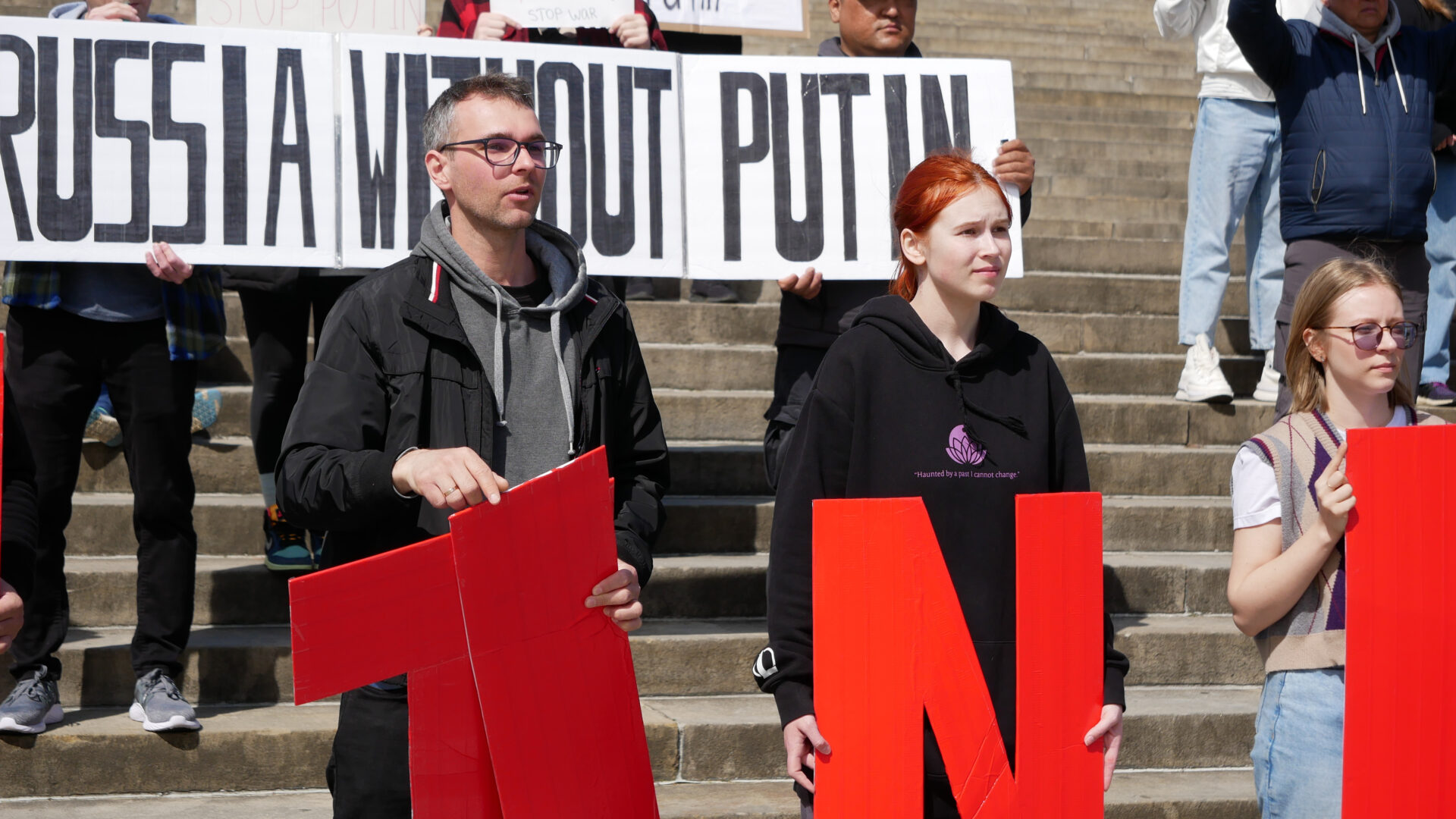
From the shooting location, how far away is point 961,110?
4.70 meters

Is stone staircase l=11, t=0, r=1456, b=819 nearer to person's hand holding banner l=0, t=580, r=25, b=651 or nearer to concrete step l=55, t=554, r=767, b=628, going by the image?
concrete step l=55, t=554, r=767, b=628

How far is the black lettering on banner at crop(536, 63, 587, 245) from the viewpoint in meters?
4.66

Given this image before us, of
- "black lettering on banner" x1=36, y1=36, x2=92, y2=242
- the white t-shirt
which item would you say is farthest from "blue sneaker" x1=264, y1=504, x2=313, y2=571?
the white t-shirt

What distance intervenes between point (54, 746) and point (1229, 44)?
17.2 ft

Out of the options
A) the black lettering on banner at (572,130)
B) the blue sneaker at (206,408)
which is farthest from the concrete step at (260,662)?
the black lettering on banner at (572,130)

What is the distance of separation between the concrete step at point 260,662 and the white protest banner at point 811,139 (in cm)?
119

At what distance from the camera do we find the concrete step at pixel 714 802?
3.90 meters

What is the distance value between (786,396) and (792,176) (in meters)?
0.92

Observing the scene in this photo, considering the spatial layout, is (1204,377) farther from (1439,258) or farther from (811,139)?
(811,139)

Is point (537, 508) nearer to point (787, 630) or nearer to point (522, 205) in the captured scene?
point (787, 630)

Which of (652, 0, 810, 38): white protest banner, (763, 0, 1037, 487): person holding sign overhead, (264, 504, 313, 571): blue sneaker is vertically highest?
(652, 0, 810, 38): white protest banner

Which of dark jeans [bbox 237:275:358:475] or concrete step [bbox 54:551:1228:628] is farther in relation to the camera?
dark jeans [bbox 237:275:358:475]

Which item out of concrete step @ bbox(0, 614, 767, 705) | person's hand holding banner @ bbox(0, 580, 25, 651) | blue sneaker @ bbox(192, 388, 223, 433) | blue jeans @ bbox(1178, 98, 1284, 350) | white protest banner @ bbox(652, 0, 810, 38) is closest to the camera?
person's hand holding banner @ bbox(0, 580, 25, 651)

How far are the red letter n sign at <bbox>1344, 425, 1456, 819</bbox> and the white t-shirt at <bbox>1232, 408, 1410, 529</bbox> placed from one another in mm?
179
